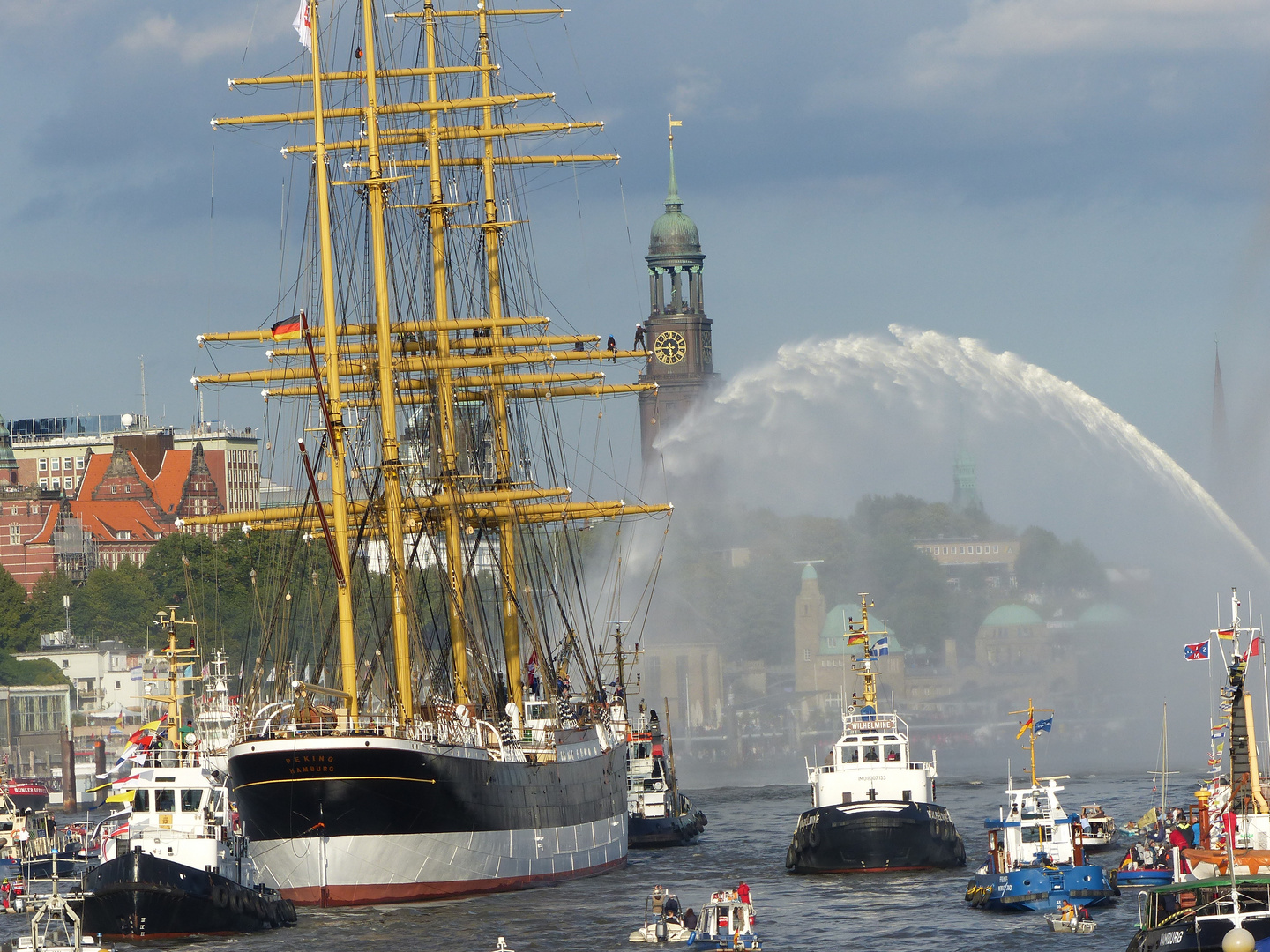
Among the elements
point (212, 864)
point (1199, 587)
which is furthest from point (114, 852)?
point (1199, 587)

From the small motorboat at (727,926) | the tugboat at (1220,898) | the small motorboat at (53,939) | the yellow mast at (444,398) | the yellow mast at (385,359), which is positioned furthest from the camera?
the yellow mast at (444,398)

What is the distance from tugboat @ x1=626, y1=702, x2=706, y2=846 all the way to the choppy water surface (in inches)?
435

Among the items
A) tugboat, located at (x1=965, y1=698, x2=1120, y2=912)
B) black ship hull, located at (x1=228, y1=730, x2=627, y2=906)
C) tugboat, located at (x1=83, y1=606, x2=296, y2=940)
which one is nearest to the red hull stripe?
black ship hull, located at (x1=228, y1=730, x2=627, y2=906)

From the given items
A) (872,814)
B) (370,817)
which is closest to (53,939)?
(370,817)

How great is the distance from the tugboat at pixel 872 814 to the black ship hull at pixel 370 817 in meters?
12.0

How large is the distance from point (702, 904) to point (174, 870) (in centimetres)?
1879

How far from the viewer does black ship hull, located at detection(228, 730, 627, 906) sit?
245 feet

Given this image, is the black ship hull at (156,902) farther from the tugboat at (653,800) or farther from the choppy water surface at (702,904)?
the tugboat at (653,800)

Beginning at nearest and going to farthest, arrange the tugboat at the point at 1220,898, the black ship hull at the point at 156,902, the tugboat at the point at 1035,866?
1. the tugboat at the point at 1220,898
2. the black ship hull at the point at 156,902
3. the tugboat at the point at 1035,866

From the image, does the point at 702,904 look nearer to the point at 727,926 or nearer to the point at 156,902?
the point at 727,926

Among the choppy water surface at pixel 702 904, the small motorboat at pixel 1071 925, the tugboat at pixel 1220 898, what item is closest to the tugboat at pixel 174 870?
the choppy water surface at pixel 702 904

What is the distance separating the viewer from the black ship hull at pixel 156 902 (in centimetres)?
6838

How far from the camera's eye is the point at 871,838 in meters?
84.2

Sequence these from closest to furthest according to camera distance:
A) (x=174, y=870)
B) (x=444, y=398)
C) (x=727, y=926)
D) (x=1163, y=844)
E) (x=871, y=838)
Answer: (x=727, y=926) < (x=174, y=870) < (x=1163, y=844) < (x=871, y=838) < (x=444, y=398)
